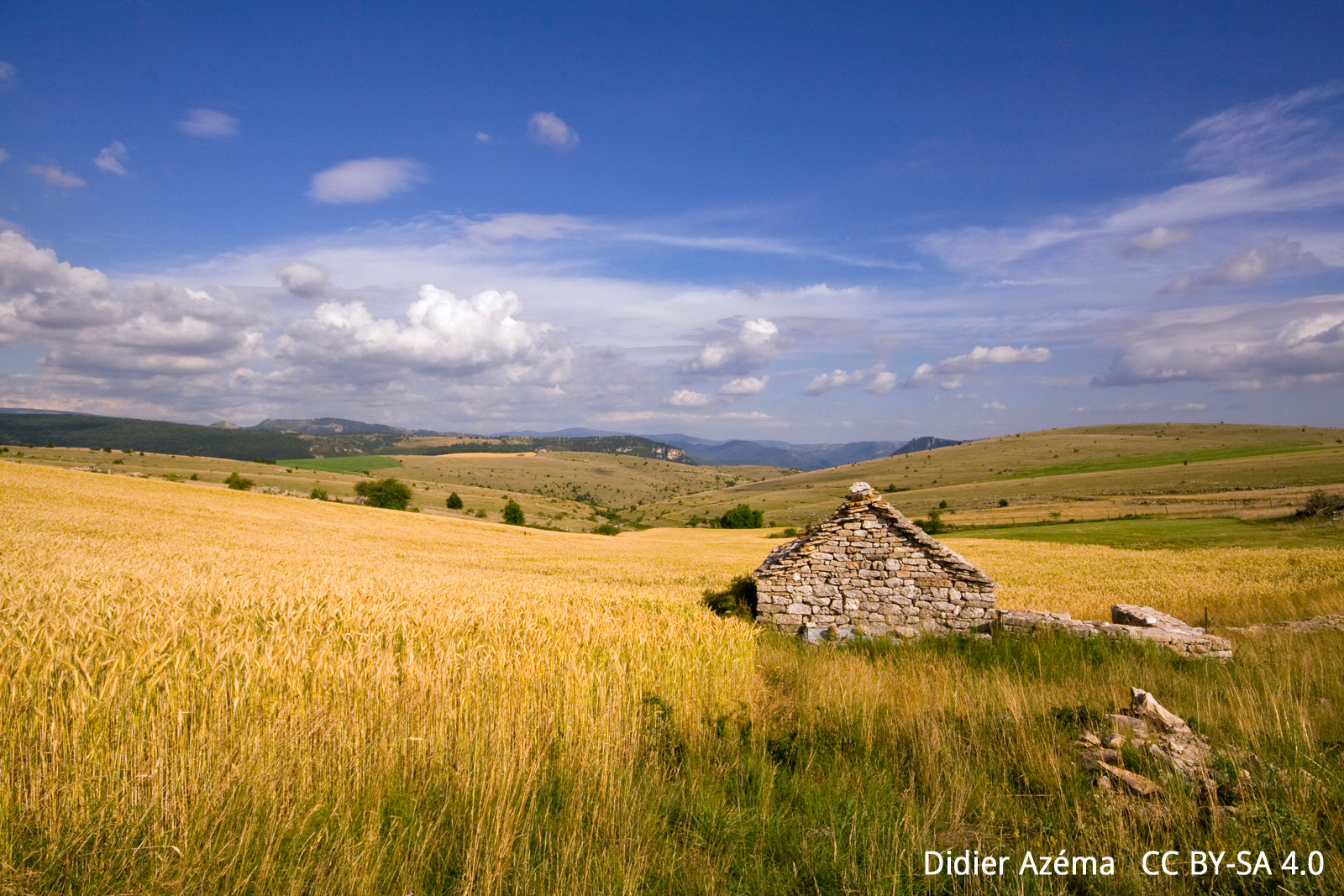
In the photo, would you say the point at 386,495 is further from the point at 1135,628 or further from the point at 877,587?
the point at 1135,628

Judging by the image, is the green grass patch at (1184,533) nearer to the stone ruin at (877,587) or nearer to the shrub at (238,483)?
the stone ruin at (877,587)

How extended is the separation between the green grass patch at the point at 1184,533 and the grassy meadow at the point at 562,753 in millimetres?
34607

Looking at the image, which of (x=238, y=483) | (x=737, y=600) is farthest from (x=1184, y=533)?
(x=238, y=483)

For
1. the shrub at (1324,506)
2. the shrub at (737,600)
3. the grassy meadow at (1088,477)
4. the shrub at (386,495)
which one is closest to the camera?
the shrub at (737,600)

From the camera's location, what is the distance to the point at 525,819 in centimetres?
397

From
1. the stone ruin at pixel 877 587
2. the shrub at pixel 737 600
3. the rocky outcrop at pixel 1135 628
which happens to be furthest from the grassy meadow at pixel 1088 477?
the shrub at pixel 737 600

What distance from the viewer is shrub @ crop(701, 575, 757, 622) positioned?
13.6m

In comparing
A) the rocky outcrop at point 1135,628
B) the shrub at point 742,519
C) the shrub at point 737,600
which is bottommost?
the shrub at point 742,519

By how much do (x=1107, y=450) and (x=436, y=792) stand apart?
159m

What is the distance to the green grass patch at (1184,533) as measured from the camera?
34.2 meters

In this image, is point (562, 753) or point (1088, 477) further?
point (1088, 477)

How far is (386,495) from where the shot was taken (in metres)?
76.8

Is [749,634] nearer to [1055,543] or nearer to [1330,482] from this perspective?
[1055,543]

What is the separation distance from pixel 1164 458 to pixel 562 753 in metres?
142
